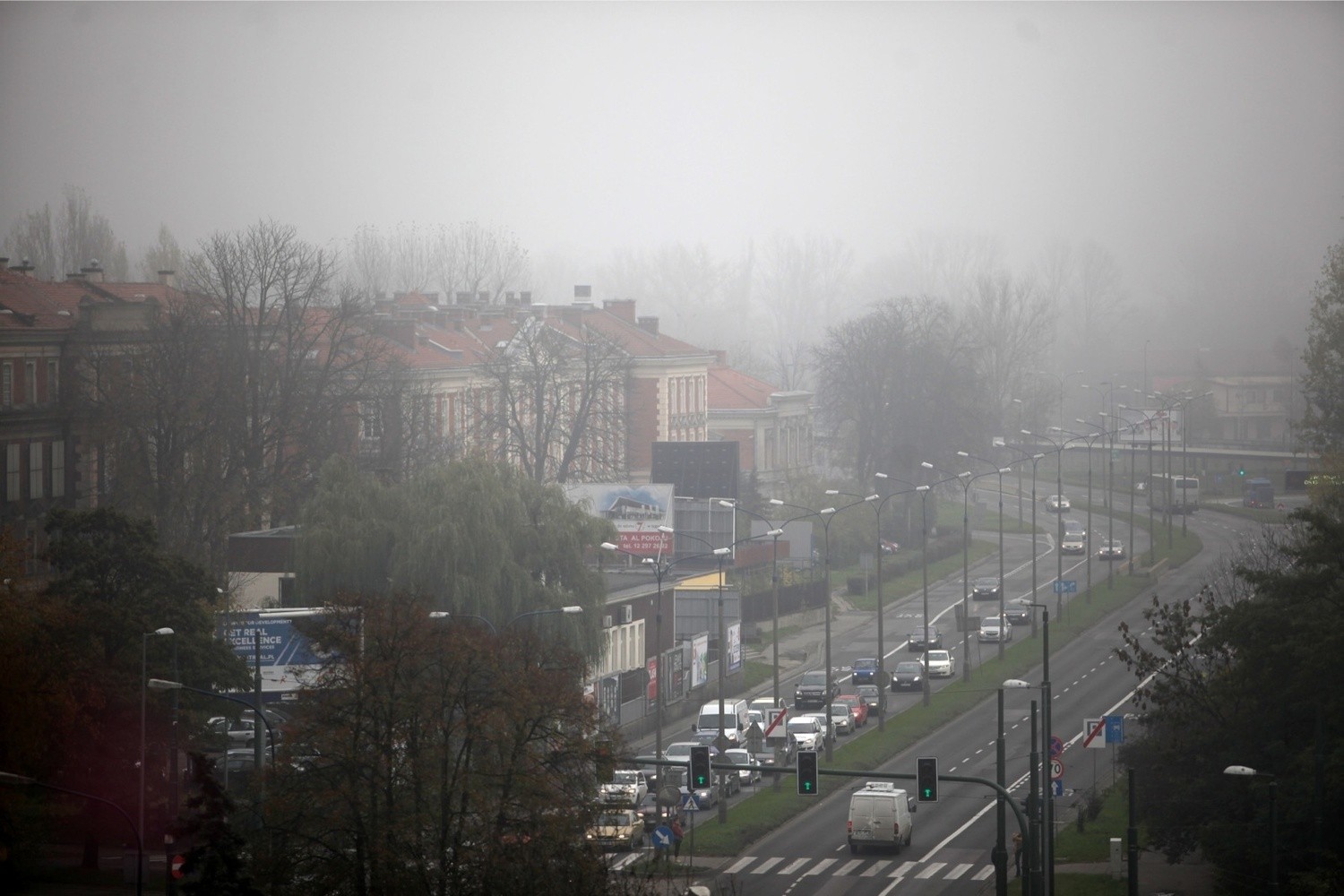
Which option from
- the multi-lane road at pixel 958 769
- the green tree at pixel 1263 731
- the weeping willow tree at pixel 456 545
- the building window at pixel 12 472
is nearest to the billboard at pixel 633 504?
the multi-lane road at pixel 958 769

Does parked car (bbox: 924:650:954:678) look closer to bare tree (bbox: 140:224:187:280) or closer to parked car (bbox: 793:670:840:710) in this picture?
parked car (bbox: 793:670:840:710)

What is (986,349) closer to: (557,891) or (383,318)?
(383,318)

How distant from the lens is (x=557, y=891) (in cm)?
2495

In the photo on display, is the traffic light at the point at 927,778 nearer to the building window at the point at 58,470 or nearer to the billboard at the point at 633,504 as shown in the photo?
the billboard at the point at 633,504

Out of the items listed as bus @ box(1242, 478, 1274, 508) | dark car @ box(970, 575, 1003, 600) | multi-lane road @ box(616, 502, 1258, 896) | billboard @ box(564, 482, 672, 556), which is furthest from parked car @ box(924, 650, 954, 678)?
bus @ box(1242, 478, 1274, 508)

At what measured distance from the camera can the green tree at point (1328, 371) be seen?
70750 mm

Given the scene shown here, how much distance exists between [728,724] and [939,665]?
507 inches

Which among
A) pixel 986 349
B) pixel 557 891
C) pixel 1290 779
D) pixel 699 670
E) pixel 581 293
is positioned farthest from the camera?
pixel 986 349

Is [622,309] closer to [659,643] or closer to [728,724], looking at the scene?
[728,724]

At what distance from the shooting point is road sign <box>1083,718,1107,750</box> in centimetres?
4088

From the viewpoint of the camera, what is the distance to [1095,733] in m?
40.7

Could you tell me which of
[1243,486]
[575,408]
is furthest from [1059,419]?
[575,408]

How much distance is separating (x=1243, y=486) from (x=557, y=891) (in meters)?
86.2

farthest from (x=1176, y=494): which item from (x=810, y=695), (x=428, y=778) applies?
(x=428, y=778)
